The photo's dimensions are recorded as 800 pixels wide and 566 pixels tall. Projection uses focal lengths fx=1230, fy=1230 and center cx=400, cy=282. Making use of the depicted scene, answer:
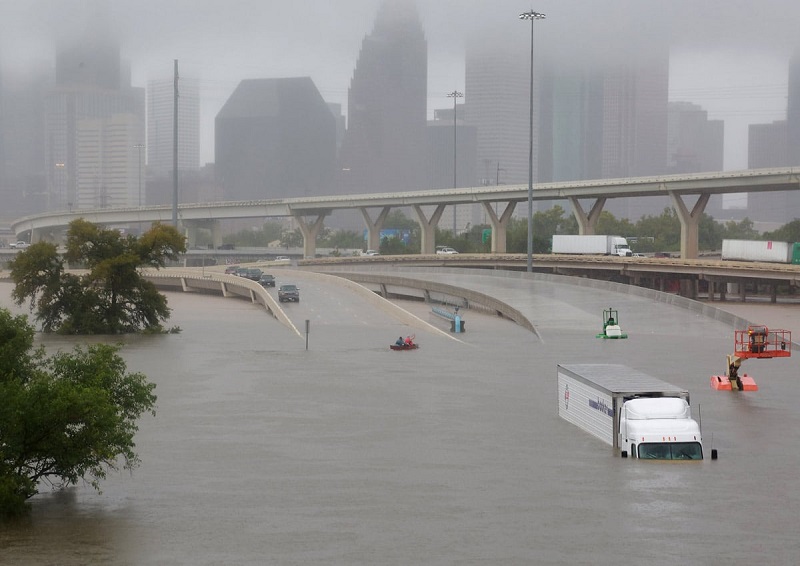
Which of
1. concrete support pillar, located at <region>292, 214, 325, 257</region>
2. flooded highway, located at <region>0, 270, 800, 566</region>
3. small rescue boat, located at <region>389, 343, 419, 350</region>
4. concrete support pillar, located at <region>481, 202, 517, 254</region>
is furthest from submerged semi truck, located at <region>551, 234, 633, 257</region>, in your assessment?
flooded highway, located at <region>0, 270, 800, 566</region>

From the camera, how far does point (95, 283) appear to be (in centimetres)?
7700

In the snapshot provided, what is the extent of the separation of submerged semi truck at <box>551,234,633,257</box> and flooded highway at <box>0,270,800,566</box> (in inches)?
2492

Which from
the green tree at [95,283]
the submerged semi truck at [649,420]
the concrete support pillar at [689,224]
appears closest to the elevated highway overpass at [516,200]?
the concrete support pillar at [689,224]

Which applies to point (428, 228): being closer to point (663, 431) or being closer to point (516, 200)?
point (516, 200)

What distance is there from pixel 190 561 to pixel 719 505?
40.5ft

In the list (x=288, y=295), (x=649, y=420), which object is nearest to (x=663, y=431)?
(x=649, y=420)

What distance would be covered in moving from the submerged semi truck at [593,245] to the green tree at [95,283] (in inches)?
2241

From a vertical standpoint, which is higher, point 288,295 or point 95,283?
point 95,283

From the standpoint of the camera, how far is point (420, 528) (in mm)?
26828

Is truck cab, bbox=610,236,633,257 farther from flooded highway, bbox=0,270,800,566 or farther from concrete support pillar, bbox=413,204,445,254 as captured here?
flooded highway, bbox=0,270,800,566

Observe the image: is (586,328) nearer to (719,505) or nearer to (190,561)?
(719,505)

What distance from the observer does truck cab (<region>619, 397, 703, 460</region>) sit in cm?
3322

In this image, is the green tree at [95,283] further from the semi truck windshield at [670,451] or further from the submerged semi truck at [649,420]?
the semi truck windshield at [670,451]

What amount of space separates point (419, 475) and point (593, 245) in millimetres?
95061
